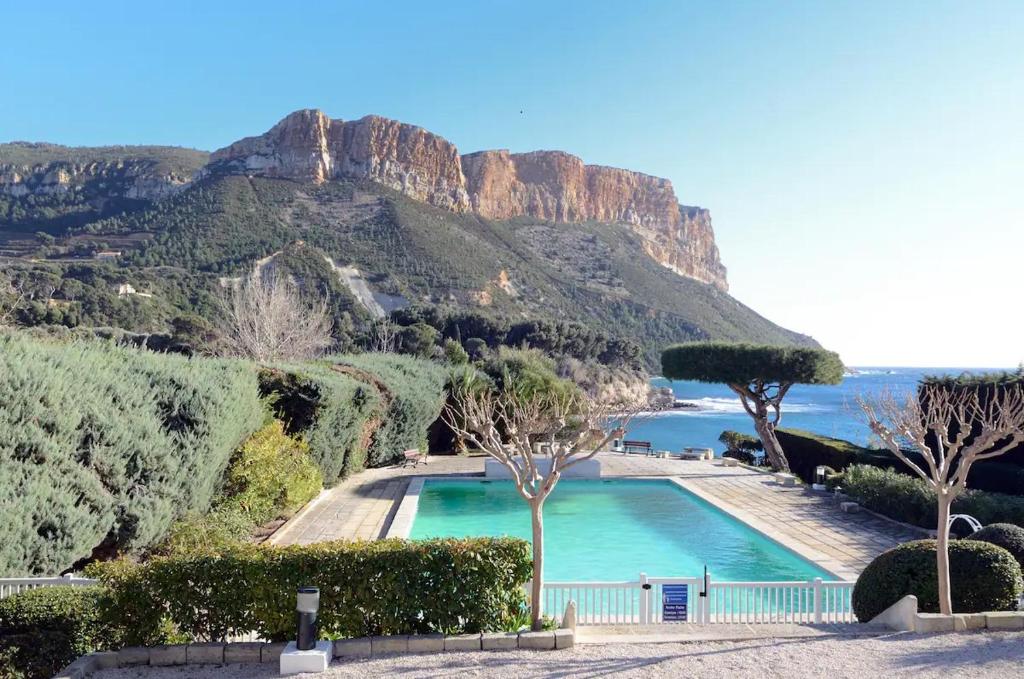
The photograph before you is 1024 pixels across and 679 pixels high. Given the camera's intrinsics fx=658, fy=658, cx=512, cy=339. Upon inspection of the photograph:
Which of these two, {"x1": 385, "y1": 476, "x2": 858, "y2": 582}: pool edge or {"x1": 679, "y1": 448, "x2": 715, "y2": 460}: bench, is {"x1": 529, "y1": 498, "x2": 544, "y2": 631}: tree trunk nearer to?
{"x1": 385, "y1": 476, "x2": 858, "y2": 582}: pool edge

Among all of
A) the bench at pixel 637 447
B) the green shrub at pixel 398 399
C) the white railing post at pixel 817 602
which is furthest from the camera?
the bench at pixel 637 447

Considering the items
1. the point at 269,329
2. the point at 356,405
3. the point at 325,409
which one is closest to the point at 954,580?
the point at 325,409

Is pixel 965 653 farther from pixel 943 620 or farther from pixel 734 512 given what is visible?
pixel 734 512

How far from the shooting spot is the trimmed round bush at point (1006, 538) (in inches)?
309

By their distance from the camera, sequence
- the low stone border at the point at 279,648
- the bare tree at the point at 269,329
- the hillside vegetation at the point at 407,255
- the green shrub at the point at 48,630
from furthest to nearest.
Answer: the hillside vegetation at the point at 407,255
the bare tree at the point at 269,329
the low stone border at the point at 279,648
the green shrub at the point at 48,630

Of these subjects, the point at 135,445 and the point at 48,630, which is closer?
the point at 48,630

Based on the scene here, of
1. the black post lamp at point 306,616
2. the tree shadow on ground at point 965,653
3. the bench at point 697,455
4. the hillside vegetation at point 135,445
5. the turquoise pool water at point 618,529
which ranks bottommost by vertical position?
the turquoise pool water at point 618,529

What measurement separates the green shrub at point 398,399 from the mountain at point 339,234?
88.0 ft

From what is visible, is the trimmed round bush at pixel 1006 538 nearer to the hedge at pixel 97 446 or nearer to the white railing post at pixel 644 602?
the white railing post at pixel 644 602

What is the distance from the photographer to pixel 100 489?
7.05 metres

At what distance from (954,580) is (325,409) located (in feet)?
36.5

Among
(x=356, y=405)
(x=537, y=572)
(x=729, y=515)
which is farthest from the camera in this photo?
(x=356, y=405)

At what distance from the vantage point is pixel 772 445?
73.3ft

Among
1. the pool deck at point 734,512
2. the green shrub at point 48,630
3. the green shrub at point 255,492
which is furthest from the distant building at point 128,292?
the green shrub at point 48,630
